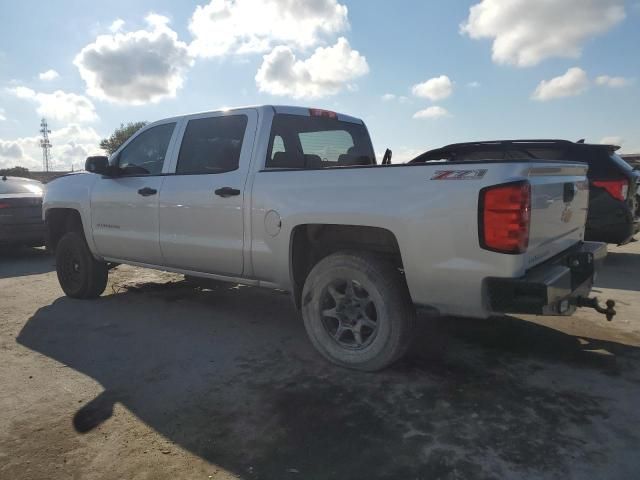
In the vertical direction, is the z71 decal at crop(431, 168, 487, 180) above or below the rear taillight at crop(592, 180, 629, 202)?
above

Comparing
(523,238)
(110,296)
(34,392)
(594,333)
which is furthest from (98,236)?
(594,333)

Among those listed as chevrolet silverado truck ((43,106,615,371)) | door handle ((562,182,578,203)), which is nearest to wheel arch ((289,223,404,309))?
chevrolet silverado truck ((43,106,615,371))

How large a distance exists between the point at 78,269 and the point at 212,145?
2619 millimetres

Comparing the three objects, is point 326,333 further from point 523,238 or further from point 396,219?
point 523,238

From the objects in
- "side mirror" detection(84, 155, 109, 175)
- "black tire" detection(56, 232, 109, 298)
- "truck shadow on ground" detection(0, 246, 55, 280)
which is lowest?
"truck shadow on ground" detection(0, 246, 55, 280)

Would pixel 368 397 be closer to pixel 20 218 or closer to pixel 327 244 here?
pixel 327 244

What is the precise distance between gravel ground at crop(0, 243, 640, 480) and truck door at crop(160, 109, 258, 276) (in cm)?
72

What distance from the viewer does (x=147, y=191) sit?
15.4ft

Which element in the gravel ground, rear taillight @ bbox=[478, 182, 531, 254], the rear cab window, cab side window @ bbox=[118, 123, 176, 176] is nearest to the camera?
the gravel ground

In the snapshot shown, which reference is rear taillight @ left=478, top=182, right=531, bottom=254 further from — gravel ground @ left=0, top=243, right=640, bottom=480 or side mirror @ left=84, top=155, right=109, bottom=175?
side mirror @ left=84, top=155, right=109, bottom=175

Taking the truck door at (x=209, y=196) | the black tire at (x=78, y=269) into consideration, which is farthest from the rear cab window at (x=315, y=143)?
the black tire at (x=78, y=269)

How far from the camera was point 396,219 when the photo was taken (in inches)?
119

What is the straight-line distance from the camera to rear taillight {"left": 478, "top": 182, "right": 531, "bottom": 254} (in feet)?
8.68

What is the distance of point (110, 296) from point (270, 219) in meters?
3.17
